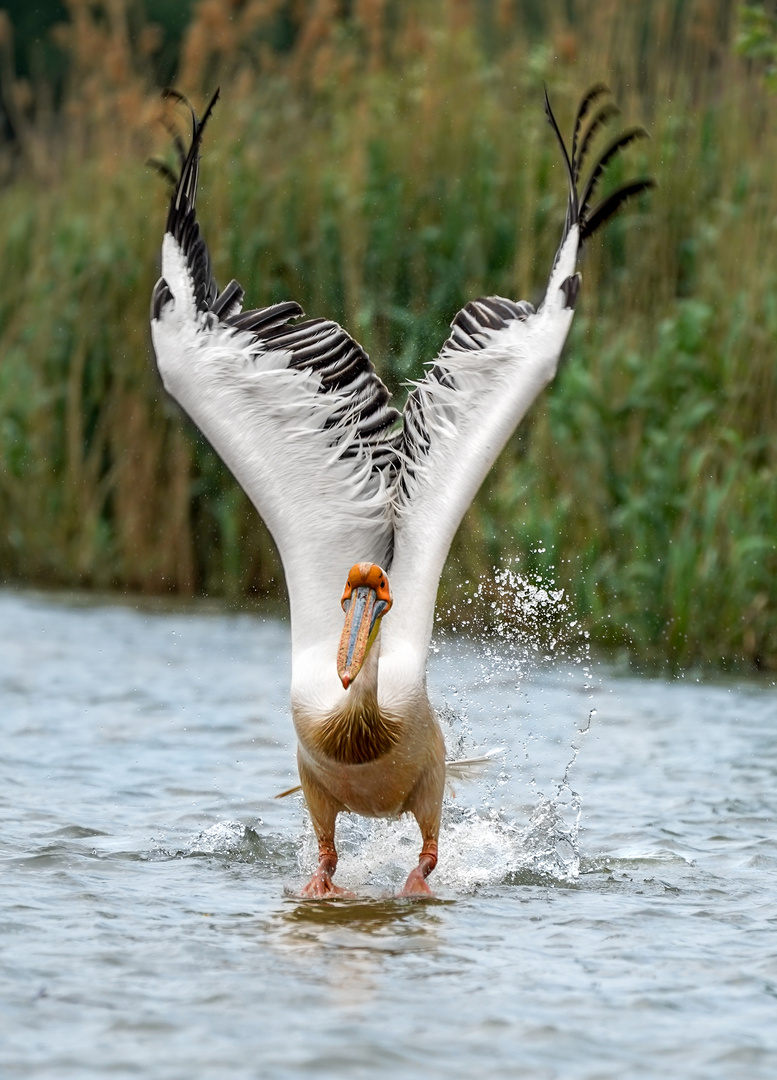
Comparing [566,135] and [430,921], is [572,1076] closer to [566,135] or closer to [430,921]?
[430,921]

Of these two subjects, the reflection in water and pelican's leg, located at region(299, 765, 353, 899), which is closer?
the reflection in water

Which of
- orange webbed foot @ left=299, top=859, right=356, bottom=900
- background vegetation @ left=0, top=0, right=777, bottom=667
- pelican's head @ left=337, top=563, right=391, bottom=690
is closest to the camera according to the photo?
pelican's head @ left=337, top=563, right=391, bottom=690

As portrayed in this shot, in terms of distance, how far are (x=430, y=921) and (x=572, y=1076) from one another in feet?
4.48

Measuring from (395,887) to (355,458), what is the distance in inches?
51.1

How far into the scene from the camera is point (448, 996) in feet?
13.0

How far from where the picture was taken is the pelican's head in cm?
476

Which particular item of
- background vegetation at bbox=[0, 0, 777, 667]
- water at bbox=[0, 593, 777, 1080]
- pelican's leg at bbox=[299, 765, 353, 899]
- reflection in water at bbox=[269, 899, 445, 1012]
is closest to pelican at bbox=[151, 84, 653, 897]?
pelican's leg at bbox=[299, 765, 353, 899]

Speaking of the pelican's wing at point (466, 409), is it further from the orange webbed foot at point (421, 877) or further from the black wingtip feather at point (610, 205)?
the orange webbed foot at point (421, 877)

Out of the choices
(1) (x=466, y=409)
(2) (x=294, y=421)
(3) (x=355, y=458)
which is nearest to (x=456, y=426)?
(1) (x=466, y=409)

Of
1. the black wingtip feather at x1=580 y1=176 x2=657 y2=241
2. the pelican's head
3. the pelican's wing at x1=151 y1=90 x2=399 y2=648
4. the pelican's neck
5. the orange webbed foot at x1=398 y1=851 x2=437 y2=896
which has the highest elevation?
the black wingtip feather at x1=580 y1=176 x2=657 y2=241

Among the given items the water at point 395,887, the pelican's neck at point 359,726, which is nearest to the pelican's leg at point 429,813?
the water at point 395,887

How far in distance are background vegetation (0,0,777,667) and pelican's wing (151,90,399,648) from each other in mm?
3188

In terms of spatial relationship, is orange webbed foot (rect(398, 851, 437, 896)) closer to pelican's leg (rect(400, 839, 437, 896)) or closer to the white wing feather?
pelican's leg (rect(400, 839, 437, 896))

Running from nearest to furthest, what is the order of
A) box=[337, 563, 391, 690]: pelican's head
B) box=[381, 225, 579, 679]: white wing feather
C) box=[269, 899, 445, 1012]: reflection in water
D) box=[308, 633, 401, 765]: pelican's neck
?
A: box=[269, 899, 445, 1012]: reflection in water
box=[337, 563, 391, 690]: pelican's head
box=[308, 633, 401, 765]: pelican's neck
box=[381, 225, 579, 679]: white wing feather
